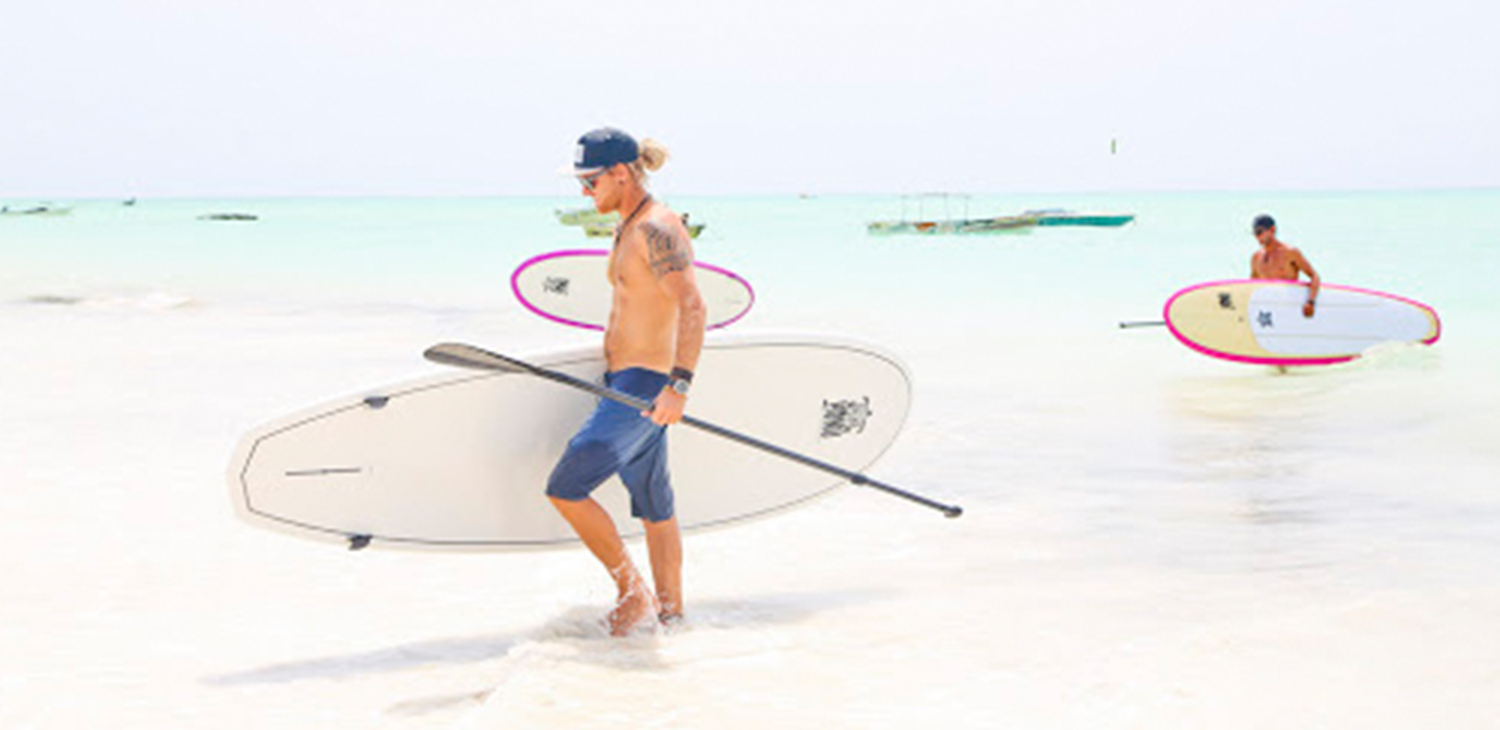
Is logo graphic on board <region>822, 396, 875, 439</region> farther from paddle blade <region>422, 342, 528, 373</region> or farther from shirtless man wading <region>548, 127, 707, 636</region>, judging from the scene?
paddle blade <region>422, 342, 528, 373</region>

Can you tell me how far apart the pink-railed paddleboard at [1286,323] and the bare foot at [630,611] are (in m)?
7.89

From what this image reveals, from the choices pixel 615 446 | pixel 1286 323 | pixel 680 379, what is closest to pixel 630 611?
pixel 615 446

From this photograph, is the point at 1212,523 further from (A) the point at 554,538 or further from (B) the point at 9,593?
(B) the point at 9,593

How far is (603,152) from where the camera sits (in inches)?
157

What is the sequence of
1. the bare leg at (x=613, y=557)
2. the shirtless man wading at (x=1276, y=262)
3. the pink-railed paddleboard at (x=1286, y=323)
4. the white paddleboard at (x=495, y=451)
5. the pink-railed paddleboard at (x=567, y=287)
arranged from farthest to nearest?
the shirtless man wading at (x=1276, y=262), the pink-railed paddleboard at (x=1286, y=323), the pink-railed paddleboard at (x=567, y=287), the white paddleboard at (x=495, y=451), the bare leg at (x=613, y=557)

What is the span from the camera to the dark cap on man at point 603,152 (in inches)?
157

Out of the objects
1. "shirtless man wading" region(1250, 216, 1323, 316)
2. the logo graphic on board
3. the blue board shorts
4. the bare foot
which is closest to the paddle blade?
the blue board shorts

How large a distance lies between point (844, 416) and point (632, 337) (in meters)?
1.29

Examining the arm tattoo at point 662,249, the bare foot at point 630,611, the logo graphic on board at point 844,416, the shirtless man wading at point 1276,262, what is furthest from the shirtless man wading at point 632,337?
the shirtless man wading at point 1276,262

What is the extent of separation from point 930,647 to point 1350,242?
41.9 metres

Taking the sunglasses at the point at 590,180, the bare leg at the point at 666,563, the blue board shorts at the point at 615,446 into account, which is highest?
the sunglasses at the point at 590,180

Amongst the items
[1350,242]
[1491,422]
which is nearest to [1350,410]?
[1491,422]

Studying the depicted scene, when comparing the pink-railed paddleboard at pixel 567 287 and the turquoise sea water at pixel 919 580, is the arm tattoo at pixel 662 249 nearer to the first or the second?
the turquoise sea water at pixel 919 580

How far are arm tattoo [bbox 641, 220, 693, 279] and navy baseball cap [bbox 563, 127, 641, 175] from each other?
19 cm
